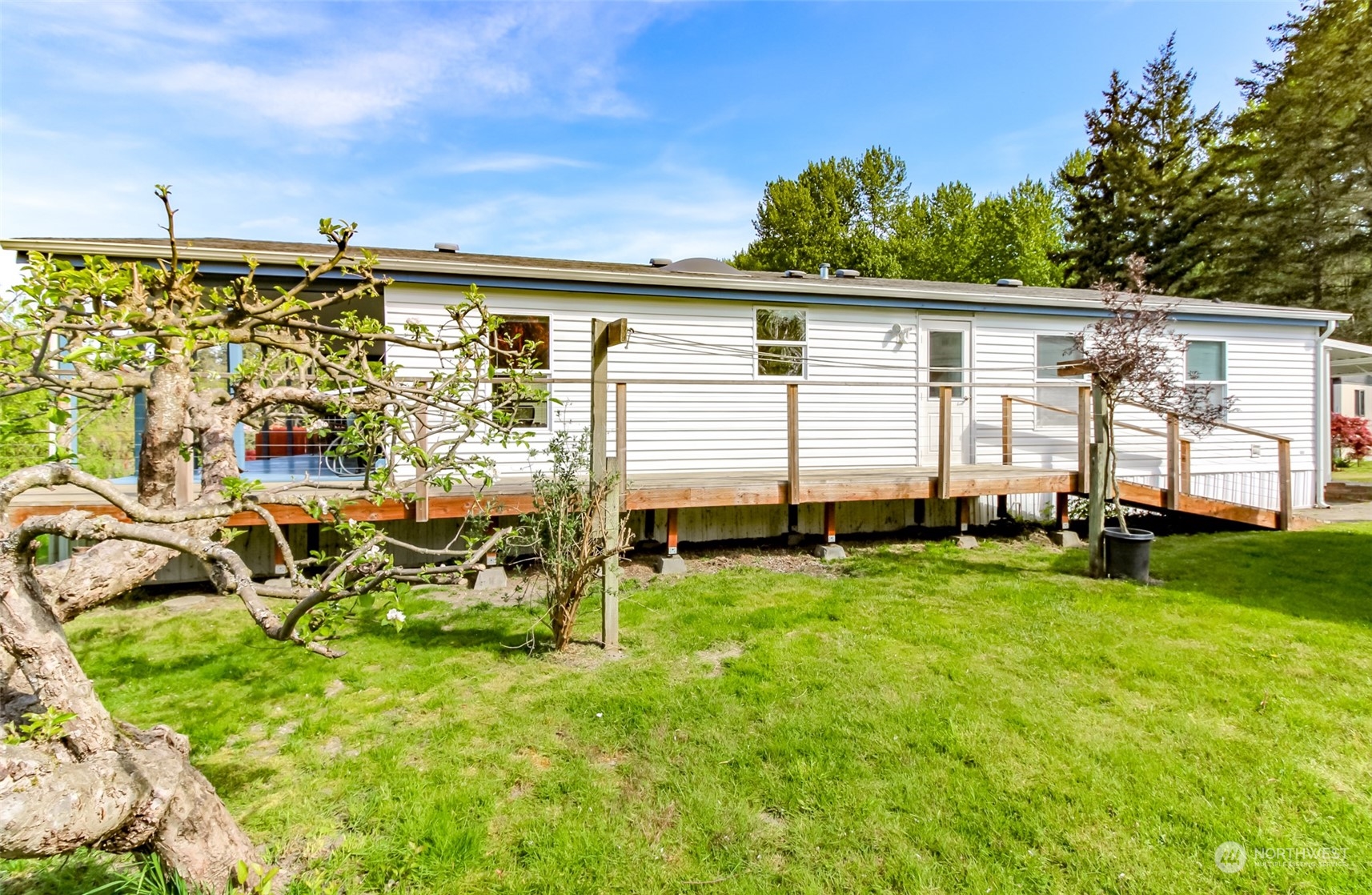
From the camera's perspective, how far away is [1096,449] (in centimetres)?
623

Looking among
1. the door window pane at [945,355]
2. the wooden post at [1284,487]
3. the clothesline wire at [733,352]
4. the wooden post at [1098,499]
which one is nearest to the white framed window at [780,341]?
the clothesline wire at [733,352]

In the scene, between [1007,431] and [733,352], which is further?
[1007,431]

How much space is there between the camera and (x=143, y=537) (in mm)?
1754

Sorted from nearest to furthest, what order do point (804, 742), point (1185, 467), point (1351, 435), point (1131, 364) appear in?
point (804, 742) → point (1131, 364) → point (1185, 467) → point (1351, 435)

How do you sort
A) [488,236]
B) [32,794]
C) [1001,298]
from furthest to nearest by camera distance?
1. [488,236]
2. [1001,298]
3. [32,794]

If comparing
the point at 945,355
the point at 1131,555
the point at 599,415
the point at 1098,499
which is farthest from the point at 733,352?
the point at 1131,555

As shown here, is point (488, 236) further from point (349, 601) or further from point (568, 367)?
point (349, 601)

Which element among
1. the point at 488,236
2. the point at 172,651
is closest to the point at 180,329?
the point at 172,651

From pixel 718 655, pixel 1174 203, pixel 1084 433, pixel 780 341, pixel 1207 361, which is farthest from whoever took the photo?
pixel 1174 203

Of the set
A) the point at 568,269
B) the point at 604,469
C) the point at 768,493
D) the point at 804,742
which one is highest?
the point at 568,269

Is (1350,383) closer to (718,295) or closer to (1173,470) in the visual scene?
(1173,470)

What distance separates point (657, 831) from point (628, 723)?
867 mm

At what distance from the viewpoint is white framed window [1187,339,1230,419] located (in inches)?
396

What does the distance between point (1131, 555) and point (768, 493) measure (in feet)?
11.8
